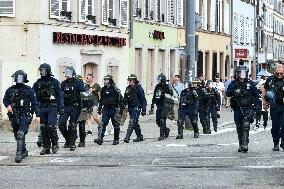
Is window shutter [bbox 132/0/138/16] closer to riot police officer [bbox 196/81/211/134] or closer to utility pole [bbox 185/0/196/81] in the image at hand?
utility pole [bbox 185/0/196/81]

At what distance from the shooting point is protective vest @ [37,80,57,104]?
19219 mm

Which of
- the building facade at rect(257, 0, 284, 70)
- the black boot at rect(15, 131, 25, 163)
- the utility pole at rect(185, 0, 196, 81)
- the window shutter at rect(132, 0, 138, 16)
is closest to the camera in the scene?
the black boot at rect(15, 131, 25, 163)

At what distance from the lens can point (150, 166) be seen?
16.4 metres

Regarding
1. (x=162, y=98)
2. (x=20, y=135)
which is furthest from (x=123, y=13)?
(x=20, y=135)

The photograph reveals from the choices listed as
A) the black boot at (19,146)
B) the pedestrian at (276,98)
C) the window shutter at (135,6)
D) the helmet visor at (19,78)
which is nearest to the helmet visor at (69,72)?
the helmet visor at (19,78)

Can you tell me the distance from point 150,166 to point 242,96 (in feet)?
12.8

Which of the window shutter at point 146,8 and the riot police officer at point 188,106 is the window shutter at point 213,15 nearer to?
the window shutter at point 146,8

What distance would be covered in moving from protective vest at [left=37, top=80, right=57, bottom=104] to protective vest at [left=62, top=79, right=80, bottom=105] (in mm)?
1241

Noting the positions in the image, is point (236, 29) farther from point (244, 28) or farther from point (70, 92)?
point (70, 92)

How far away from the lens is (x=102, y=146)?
71.7 feet

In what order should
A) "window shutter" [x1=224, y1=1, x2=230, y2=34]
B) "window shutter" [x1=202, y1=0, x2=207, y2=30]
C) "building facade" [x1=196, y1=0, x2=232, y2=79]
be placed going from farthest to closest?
"window shutter" [x1=224, y1=1, x2=230, y2=34] → "building facade" [x1=196, y1=0, x2=232, y2=79] → "window shutter" [x1=202, y1=0, x2=207, y2=30]

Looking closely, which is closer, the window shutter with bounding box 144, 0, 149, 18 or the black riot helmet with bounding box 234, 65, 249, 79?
the black riot helmet with bounding box 234, 65, 249, 79

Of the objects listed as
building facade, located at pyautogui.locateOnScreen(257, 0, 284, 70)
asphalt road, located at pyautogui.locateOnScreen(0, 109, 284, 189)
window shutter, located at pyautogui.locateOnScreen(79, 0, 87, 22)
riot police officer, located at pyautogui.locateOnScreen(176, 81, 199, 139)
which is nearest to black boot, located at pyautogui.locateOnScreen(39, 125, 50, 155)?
asphalt road, located at pyautogui.locateOnScreen(0, 109, 284, 189)

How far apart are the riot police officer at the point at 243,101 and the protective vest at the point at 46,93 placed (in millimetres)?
3585
